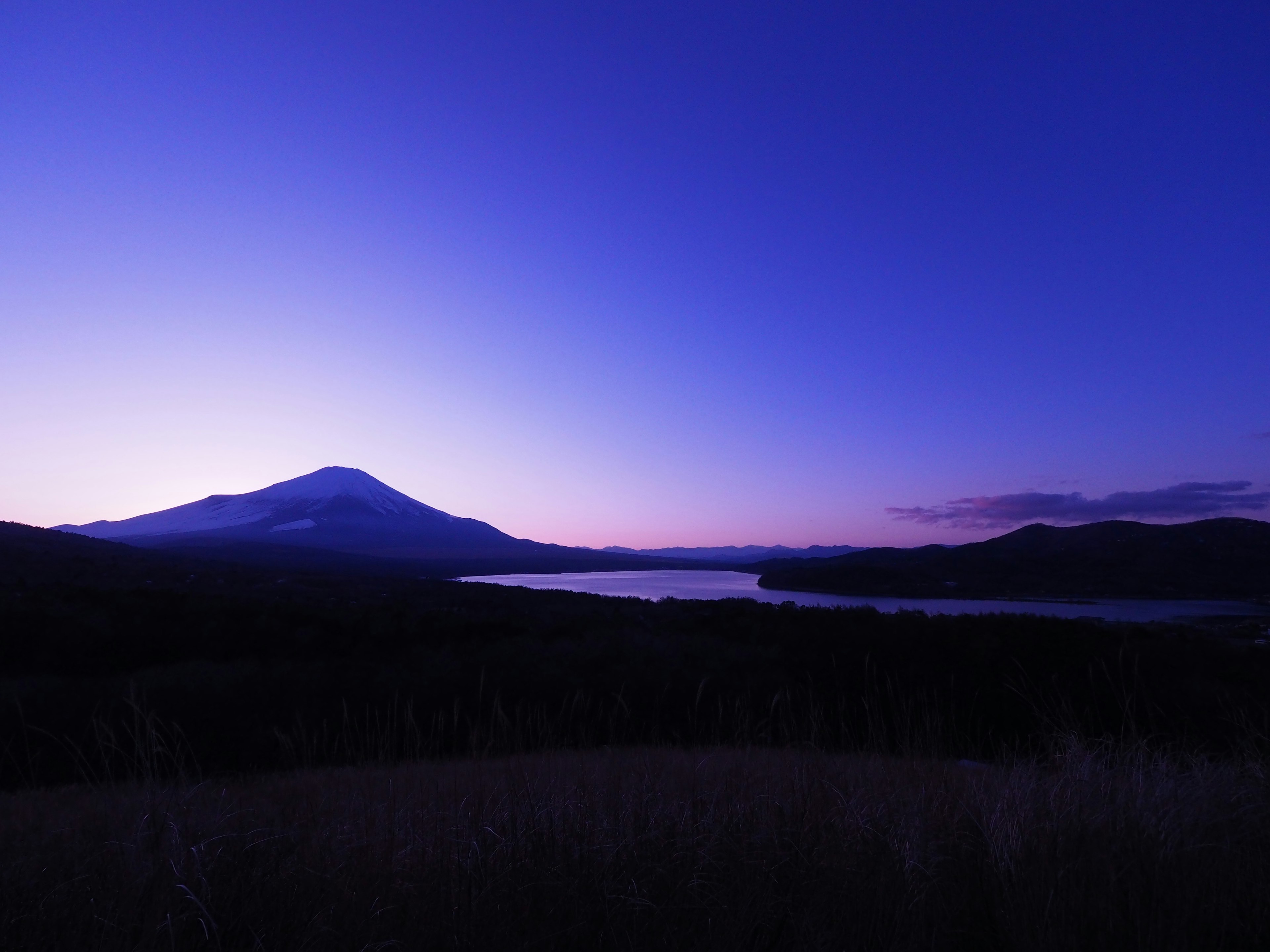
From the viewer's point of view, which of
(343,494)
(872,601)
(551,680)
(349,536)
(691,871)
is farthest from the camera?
(343,494)

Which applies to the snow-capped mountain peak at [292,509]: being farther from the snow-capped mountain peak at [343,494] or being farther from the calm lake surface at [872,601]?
the calm lake surface at [872,601]

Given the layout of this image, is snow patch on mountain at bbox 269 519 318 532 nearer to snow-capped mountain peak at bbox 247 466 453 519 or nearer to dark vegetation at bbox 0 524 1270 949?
snow-capped mountain peak at bbox 247 466 453 519

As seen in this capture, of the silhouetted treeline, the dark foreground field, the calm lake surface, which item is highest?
the dark foreground field

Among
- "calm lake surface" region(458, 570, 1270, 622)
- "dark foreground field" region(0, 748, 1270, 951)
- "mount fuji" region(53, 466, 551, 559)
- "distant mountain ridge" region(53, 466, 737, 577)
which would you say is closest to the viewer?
"dark foreground field" region(0, 748, 1270, 951)

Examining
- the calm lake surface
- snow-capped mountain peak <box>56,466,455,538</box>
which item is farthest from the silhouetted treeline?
snow-capped mountain peak <box>56,466,455,538</box>

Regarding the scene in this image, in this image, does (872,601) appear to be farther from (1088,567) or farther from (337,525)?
(337,525)

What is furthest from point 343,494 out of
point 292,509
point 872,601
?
point 872,601

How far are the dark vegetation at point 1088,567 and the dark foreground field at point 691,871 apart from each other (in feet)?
98.7

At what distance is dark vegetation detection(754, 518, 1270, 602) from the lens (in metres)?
26.2

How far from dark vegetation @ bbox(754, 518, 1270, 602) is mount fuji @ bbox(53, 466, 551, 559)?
71.3 meters

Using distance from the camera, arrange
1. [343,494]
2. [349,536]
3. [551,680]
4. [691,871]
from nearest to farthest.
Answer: [691,871] → [551,680] → [349,536] → [343,494]

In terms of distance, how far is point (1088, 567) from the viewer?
30500mm

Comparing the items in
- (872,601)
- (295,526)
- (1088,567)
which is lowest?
(872,601)

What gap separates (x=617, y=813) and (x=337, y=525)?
155 metres
